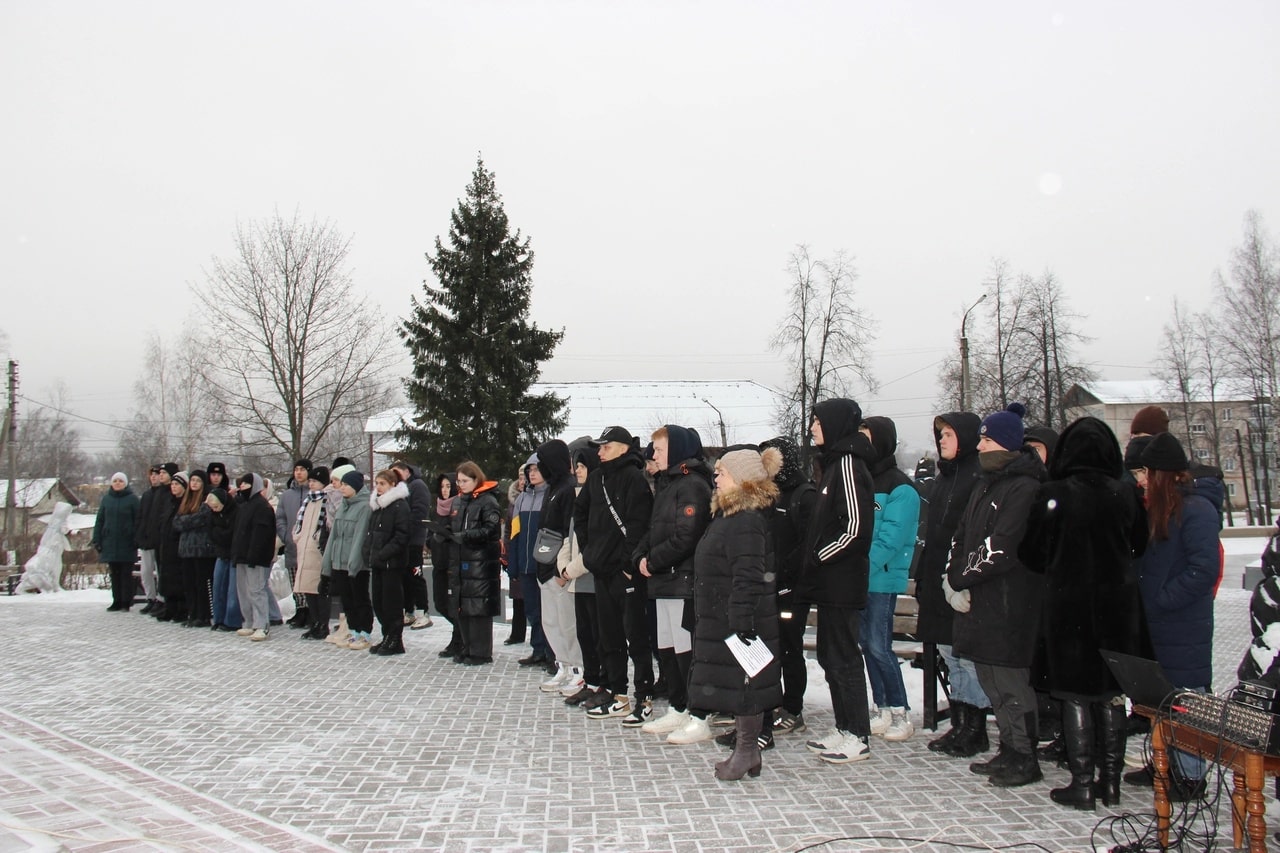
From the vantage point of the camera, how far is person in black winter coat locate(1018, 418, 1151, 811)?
4.82m

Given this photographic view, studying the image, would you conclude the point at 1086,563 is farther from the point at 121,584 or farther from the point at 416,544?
the point at 121,584

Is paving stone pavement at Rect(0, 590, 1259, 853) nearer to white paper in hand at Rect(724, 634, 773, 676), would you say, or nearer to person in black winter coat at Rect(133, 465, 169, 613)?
white paper in hand at Rect(724, 634, 773, 676)

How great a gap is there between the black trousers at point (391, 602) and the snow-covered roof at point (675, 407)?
115 ft

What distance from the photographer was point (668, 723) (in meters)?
6.56

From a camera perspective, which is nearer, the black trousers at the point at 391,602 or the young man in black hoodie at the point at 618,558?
the young man in black hoodie at the point at 618,558

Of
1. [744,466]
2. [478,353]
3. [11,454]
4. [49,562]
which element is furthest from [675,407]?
[744,466]

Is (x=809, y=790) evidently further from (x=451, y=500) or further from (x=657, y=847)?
(x=451, y=500)

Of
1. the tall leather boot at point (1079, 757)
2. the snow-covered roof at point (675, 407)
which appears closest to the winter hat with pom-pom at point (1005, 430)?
the tall leather boot at point (1079, 757)

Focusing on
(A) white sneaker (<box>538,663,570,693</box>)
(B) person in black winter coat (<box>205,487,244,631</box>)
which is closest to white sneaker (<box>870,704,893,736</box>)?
(A) white sneaker (<box>538,663,570,693</box>)

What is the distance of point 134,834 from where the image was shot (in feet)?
14.8

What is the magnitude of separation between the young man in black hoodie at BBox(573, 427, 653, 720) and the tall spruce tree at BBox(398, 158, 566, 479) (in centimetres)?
1840

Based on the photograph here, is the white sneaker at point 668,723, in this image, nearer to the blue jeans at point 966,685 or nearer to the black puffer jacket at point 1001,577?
the blue jeans at point 966,685

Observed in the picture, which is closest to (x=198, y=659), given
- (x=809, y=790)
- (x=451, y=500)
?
(x=451, y=500)

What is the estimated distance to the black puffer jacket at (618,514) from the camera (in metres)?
6.89
